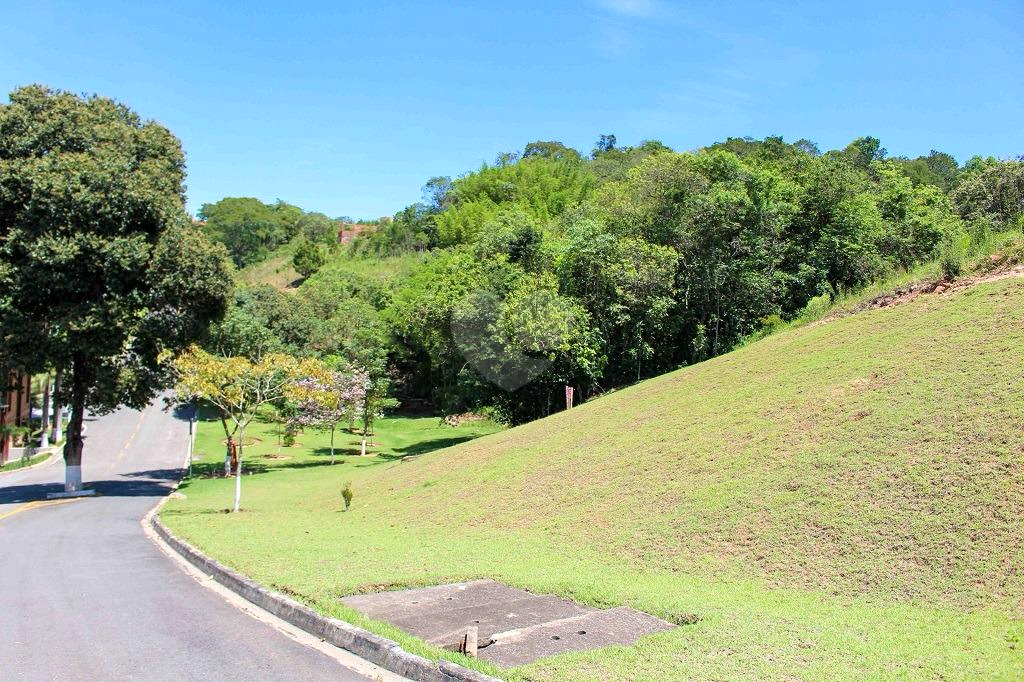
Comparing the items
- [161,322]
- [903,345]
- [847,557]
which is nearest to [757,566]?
[847,557]

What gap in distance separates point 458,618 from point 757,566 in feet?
12.8

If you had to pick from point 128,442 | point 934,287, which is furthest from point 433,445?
point 934,287

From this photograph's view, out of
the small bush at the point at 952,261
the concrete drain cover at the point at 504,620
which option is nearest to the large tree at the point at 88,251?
the concrete drain cover at the point at 504,620

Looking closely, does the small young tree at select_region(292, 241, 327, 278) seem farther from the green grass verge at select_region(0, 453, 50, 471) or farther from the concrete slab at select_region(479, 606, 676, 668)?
the concrete slab at select_region(479, 606, 676, 668)

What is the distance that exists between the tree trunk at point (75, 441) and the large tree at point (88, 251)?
0.13 ft

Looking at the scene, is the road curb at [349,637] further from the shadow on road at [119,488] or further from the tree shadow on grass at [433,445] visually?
the tree shadow on grass at [433,445]

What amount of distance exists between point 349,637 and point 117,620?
3192 mm

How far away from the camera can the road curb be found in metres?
6.86

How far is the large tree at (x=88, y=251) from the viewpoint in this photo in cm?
2814

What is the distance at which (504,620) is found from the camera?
28.3 ft

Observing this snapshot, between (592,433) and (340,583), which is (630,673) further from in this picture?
(592,433)

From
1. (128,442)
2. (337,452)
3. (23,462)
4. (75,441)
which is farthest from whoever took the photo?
(128,442)

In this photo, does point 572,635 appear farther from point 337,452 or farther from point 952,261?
point 337,452

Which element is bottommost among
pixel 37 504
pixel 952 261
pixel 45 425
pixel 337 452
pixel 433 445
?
pixel 37 504
